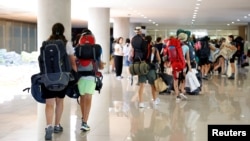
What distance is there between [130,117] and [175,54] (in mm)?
2787

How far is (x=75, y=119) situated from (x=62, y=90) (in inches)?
61.7

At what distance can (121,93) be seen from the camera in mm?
12516

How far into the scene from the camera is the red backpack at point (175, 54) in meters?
10.3

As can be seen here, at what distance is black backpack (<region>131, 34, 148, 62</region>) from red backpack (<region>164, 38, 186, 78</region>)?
4.12ft

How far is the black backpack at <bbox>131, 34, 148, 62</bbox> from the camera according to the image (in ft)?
30.2

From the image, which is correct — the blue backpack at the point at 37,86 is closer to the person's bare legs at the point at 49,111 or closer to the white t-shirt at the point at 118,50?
the person's bare legs at the point at 49,111

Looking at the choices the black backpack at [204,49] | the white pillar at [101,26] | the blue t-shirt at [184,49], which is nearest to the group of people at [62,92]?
the blue t-shirt at [184,49]

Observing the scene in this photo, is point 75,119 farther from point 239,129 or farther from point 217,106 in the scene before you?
point 239,129

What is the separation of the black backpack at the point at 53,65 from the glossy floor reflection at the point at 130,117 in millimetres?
831

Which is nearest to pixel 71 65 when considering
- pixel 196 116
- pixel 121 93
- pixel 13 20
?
pixel 196 116

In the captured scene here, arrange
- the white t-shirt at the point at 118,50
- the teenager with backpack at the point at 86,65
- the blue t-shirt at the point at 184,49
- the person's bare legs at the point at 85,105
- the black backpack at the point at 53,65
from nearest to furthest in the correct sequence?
the black backpack at the point at 53,65 < the teenager with backpack at the point at 86,65 < the person's bare legs at the point at 85,105 < the blue t-shirt at the point at 184,49 < the white t-shirt at the point at 118,50

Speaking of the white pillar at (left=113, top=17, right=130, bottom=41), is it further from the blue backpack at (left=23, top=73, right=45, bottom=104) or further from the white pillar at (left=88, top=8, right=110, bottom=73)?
the blue backpack at (left=23, top=73, right=45, bottom=104)

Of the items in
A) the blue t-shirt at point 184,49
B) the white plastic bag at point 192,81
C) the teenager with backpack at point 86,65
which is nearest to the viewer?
the teenager with backpack at point 86,65

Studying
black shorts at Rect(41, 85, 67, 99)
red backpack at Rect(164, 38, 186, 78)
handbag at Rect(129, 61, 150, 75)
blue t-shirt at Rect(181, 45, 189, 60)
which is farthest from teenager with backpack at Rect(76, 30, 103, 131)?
blue t-shirt at Rect(181, 45, 189, 60)
